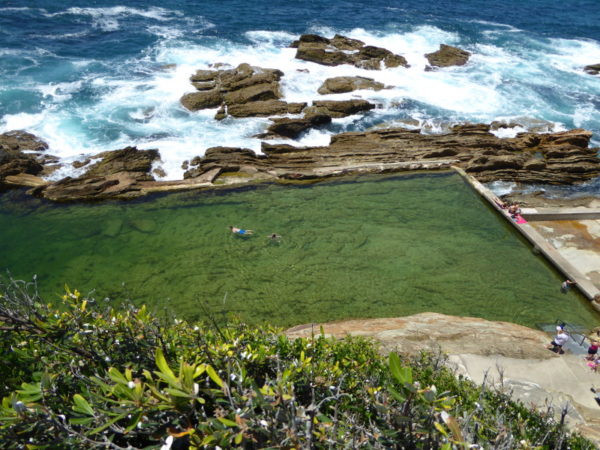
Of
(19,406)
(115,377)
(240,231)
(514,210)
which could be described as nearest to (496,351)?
(514,210)

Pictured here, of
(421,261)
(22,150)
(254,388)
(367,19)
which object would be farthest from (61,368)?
(367,19)

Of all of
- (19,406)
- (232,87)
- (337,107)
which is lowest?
(337,107)

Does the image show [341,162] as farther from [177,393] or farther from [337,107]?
[177,393]

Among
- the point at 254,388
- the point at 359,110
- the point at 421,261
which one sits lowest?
the point at 421,261

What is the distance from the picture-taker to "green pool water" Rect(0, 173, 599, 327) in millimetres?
A: 14711

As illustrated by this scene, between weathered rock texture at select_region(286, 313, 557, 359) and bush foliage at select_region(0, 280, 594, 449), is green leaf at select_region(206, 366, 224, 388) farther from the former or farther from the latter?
weathered rock texture at select_region(286, 313, 557, 359)

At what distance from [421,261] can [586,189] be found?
1356 centimetres

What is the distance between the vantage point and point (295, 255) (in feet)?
55.4

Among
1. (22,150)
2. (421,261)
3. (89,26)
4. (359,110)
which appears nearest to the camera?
(421,261)

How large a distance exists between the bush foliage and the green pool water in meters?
6.68

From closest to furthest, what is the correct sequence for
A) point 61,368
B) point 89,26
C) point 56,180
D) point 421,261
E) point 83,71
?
point 61,368
point 421,261
point 56,180
point 83,71
point 89,26

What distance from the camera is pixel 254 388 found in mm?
4855

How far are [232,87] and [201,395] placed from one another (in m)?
29.1

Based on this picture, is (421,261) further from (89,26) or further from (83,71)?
(89,26)
